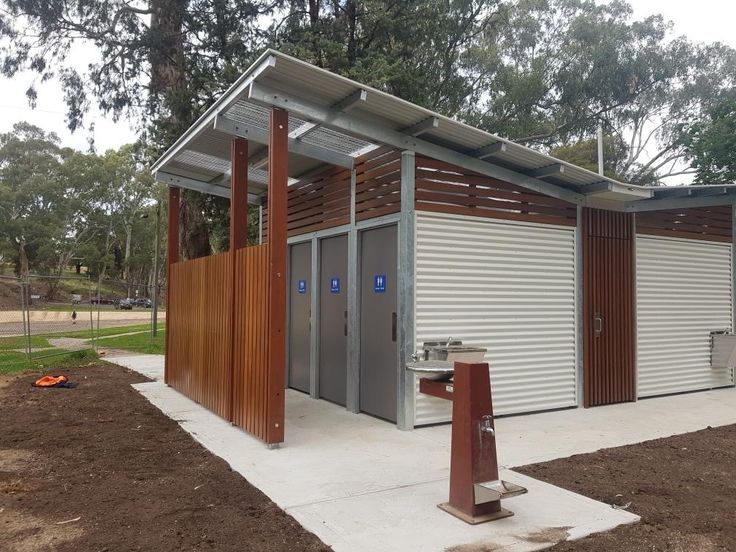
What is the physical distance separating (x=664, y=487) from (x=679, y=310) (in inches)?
195

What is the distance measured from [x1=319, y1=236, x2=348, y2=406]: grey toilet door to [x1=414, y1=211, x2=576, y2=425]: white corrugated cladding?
144 cm

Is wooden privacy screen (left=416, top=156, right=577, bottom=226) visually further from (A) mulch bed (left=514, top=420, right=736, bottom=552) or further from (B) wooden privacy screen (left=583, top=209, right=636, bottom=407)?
(A) mulch bed (left=514, top=420, right=736, bottom=552)

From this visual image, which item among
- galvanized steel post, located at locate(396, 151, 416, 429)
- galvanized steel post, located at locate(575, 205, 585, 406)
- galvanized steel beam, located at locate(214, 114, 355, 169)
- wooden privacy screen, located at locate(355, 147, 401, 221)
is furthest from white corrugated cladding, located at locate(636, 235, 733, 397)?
galvanized steel beam, located at locate(214, 114, 355, 169)

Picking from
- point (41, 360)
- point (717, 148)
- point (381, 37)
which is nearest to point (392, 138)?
point (381, 37)

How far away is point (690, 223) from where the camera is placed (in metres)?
8.80

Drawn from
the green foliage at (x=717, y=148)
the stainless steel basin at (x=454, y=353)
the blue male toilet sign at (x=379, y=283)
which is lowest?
the stainless steel basin at (x=454, y=353)

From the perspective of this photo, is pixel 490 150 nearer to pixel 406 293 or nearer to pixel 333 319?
pixel 406 293

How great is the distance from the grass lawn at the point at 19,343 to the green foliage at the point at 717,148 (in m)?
19.8

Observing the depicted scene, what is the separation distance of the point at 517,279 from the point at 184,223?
877 centimetres

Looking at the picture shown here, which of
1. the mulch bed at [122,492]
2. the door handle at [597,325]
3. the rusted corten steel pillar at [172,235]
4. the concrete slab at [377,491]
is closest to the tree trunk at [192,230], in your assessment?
the rusted corten steel pillar at [172,235]

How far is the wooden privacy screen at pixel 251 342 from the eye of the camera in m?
5.52

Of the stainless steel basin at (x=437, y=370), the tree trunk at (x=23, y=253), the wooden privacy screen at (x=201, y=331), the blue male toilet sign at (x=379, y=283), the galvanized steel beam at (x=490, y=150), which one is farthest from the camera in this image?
the tree trunk at (x=23, y=253)

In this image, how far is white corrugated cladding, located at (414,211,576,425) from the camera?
21.1 feet

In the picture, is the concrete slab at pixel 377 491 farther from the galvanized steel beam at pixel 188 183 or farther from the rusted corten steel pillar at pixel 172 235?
the galvanized steel beam at pixel 188 183
